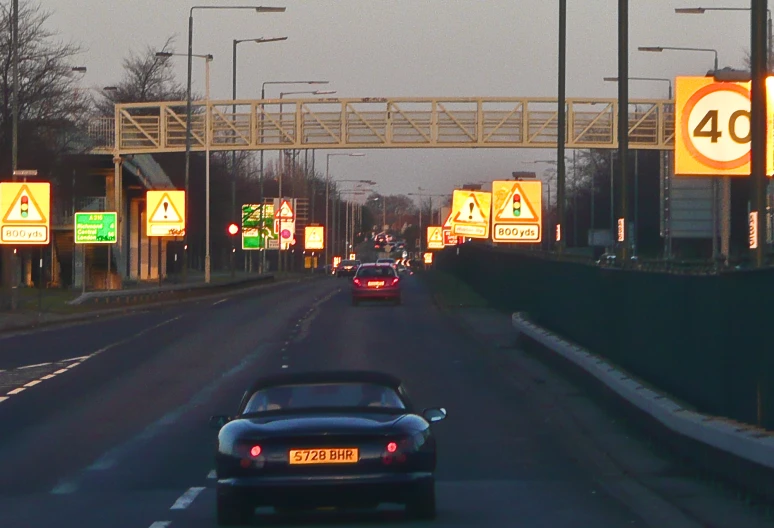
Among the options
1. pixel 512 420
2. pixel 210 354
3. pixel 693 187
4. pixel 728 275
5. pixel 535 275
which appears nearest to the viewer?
pixel 728 275

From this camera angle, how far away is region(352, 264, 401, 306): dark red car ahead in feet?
153

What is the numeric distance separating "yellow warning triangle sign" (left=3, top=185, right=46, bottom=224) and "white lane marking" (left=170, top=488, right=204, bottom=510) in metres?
27.9

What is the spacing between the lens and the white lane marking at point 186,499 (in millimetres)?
10789

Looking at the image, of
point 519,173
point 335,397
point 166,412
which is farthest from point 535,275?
point 335,397

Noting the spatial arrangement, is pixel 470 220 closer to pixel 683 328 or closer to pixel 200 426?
pixel 200 426

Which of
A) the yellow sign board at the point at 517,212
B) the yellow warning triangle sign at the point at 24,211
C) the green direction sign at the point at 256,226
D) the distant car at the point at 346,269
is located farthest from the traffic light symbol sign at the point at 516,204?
the distant car at the point at 346,269

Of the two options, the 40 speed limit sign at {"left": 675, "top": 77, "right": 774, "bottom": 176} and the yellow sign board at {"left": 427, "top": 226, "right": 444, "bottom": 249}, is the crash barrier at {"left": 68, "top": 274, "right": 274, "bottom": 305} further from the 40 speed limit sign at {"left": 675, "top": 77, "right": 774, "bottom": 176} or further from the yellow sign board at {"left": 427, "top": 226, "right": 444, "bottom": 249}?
the yellow sign board at {"left": 427, "top": 226, "right": 444, "bottom": 249}

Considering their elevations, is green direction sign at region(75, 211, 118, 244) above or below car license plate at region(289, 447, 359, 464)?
above

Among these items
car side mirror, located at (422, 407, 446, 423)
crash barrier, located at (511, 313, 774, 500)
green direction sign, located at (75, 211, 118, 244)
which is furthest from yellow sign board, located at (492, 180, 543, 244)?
car side mirror, located at (422, 407, 446, 423)

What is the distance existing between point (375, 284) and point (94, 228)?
12296 mm

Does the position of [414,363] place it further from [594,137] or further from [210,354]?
[594,137]

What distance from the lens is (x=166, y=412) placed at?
1767 cm

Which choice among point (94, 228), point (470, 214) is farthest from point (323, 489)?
point (94, 228)

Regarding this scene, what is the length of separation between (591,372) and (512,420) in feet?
A: 6.43
